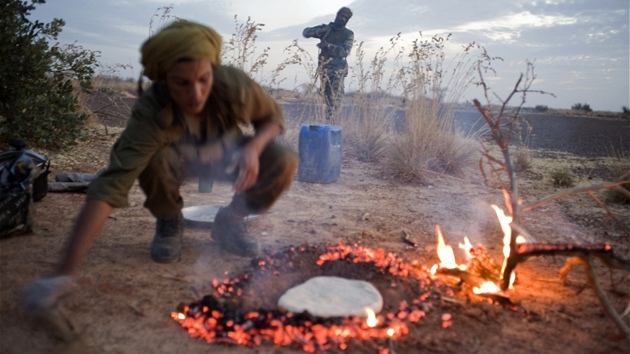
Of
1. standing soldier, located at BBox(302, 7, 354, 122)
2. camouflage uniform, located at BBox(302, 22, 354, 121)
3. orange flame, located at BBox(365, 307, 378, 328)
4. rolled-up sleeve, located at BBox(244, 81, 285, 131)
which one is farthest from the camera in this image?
standing soldier, located at BBox(302, 7, 354, 122)

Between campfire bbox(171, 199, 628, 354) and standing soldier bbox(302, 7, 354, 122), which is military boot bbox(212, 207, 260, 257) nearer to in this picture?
campfire bbox(171, 199, 628, 354)

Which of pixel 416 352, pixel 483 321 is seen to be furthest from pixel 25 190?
pixel 483 321

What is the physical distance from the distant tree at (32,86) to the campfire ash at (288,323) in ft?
11.7

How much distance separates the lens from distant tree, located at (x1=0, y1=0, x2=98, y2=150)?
4.70 metres

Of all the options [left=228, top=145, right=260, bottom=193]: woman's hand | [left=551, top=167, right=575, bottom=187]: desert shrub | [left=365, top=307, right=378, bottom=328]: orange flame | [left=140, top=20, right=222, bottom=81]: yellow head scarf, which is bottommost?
[left=365, top=307, right=378, bottom=328]: orange flame

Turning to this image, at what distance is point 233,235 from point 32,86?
3.34 meters

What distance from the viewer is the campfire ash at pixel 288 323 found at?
1.94 meters

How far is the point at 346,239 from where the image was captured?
10.6 ft

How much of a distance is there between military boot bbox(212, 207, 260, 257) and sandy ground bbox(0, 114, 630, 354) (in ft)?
0.18

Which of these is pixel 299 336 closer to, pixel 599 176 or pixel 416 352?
pixel 416 352

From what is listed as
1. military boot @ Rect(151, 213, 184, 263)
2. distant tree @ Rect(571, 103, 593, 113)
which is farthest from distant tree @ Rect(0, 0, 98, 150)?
distant tree @ Rect(571, 103, 593, 113)

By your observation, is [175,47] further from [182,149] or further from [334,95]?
[334,95]

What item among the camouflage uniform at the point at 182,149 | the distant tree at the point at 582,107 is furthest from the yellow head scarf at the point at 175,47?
the distant tree at the point at 582,107

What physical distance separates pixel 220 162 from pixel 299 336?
1173 millimetres
